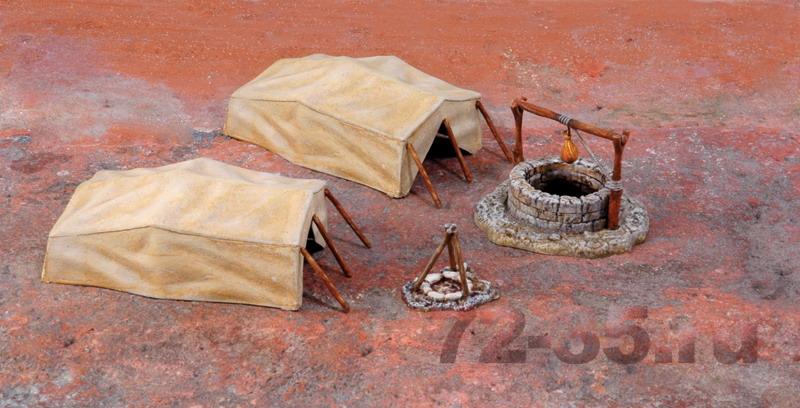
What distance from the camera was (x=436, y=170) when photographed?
14.6 metres

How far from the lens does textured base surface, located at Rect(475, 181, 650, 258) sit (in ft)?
40.1

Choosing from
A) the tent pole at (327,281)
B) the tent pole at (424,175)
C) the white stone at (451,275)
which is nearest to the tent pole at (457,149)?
the tent pole at (424,175)

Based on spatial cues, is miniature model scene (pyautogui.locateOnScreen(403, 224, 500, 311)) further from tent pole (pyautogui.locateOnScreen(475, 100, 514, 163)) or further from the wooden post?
tent pole (pyautogui.locateOnScreen(475, 100, 514, 163))

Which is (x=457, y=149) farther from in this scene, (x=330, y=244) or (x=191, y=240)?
(x=191, y=240)

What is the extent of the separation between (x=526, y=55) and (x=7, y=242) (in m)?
10.1

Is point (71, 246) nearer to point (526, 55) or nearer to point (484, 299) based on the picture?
point (484, 299)

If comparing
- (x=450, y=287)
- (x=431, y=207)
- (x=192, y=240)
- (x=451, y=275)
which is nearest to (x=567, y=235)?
(x=451, y=275)

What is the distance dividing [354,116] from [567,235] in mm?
3624

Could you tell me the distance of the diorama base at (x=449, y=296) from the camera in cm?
1106

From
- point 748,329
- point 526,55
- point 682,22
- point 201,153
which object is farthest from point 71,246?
point 682,22

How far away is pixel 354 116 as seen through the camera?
13.9 meters

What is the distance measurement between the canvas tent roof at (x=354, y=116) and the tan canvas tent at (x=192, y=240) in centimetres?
222

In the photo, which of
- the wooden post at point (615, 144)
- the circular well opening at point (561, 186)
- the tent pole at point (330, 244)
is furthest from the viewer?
the circular well opening at point (561, 186)

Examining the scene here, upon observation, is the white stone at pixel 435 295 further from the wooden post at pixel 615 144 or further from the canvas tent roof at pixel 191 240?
the wooden post at pixel 615 144
